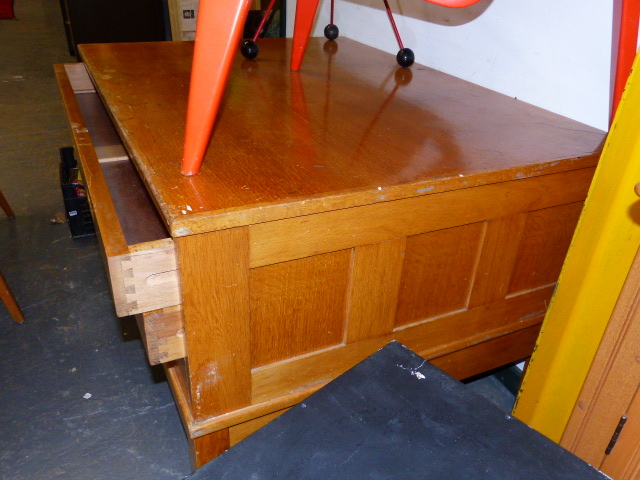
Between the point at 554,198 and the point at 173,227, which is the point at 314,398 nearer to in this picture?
the point at 173,227

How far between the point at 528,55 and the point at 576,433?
75cm

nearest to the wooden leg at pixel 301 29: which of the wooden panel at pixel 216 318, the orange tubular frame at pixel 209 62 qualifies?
the orange tubular frame at pixel 209 62

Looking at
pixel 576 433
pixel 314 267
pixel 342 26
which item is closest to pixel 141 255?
pixel 314 267

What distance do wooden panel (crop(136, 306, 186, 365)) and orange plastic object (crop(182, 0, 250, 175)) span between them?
0.20 m

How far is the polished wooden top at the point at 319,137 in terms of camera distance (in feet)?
2.31

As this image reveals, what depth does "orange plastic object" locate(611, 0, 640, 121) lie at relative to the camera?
2.85 ft

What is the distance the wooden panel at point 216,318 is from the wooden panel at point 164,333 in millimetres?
33

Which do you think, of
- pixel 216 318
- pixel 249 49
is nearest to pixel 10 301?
pixel 249 49

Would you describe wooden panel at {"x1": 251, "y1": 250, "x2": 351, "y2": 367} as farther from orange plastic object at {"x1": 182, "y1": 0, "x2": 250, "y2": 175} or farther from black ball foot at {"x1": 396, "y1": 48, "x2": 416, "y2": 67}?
black ball foot at {"x1": 396, "y1": 48, "x2": 416, "y2": 67}

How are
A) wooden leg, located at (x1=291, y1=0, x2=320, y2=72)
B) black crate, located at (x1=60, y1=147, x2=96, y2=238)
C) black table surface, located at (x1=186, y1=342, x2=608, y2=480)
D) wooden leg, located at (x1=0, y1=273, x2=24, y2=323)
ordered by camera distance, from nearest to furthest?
black table surface, located at (x1=186, y1=342, x2=608, y2=480) → wooden leg, located at (x1=291, y1=0, x2=320, y2=72) → wooden leg, located at (x1=0, y1=273, x2=24, y2=323) → black crate, located at (x1=60, y1=147, x2=96, y2=238)

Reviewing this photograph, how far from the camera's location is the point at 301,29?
128 centimetres

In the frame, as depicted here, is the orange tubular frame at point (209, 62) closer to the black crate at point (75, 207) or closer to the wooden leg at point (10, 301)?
the wooden leg at point (10, 301)

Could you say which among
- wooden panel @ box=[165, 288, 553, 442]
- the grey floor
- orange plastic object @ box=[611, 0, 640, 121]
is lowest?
the grey floor

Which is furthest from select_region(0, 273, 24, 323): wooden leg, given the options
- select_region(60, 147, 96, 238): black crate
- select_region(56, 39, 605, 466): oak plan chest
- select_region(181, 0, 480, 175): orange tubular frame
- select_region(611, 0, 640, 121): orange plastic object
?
select_region(611, 0, 640, 121): orange plastic object
